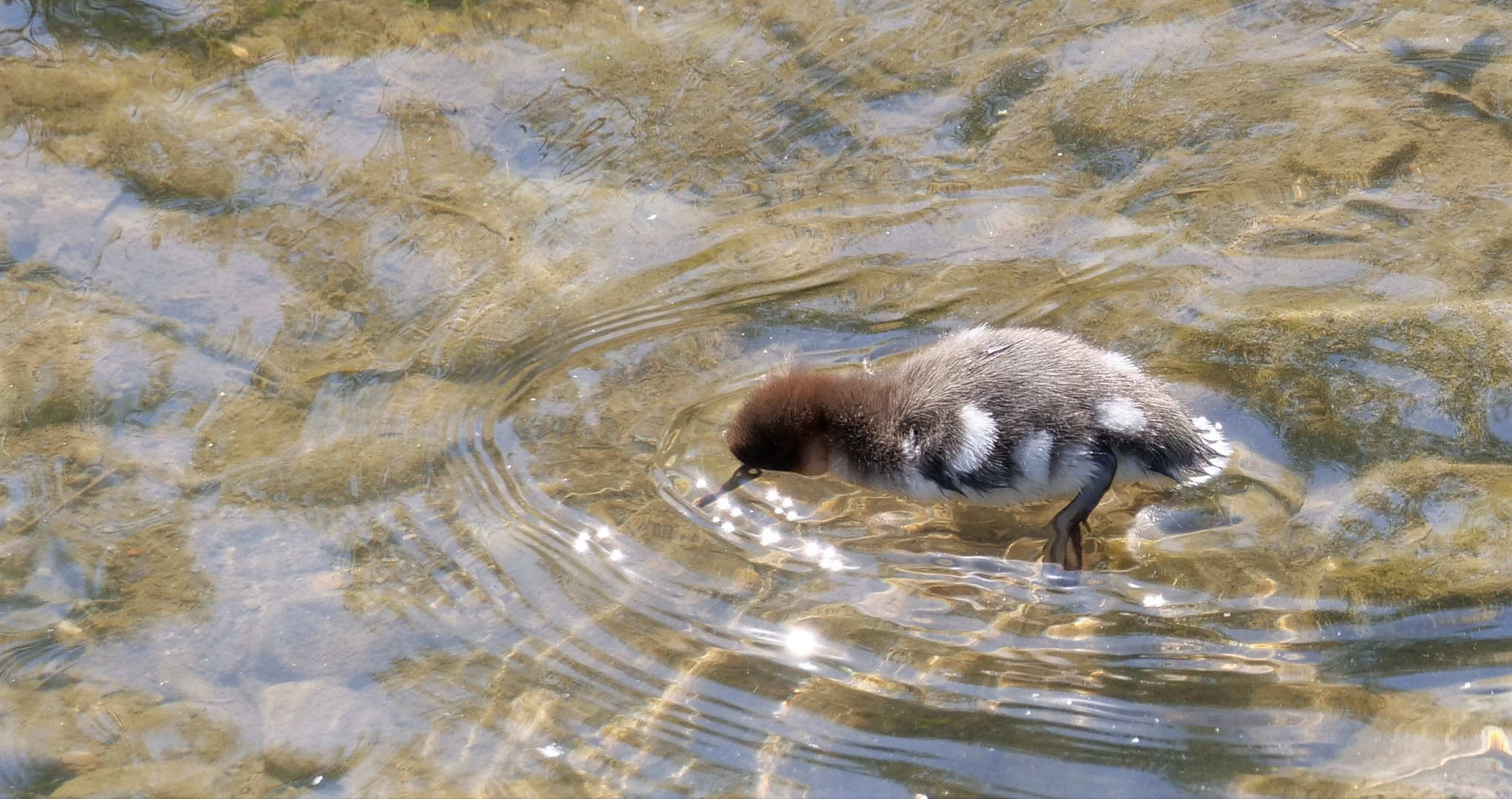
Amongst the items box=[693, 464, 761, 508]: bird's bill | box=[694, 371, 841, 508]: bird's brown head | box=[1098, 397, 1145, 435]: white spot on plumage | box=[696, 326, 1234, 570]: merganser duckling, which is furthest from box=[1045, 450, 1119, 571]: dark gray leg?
box=[693, 464, 761, 508]: bird's bill

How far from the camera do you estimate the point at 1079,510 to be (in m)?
3.91

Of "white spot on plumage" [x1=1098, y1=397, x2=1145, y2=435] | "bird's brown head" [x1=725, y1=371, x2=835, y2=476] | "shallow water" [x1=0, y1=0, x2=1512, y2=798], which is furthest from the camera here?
"bird's brown head" [x1=725, y1=371, x2=835, y2=476]

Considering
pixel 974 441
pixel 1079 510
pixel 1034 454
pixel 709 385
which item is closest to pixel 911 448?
pixel 974 441

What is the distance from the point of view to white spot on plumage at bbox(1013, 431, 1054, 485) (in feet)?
12.8

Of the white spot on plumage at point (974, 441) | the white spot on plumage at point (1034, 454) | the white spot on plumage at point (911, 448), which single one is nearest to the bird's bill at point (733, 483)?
the white spot on plumage at point (911, 448)

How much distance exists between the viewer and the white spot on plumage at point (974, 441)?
3928mm

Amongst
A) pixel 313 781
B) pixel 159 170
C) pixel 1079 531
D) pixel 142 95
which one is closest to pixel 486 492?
pixel 313 781

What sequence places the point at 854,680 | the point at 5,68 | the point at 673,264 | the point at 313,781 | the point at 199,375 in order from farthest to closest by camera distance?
the point at 5,68, the point at 673,264, the point at 199,375, the point at 854,680, the point at 313,781

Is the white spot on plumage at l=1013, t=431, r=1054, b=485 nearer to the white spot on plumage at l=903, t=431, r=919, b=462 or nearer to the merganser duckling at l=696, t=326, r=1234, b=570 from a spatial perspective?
the merganser duckling at l=696, t=326, r=1234, b=570

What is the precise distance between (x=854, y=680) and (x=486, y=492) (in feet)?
4.39

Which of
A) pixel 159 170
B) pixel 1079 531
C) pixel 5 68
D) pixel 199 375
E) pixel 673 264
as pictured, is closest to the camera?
pixel 1079 531

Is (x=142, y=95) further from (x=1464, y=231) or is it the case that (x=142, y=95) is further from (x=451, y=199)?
(x=1464, y=231)

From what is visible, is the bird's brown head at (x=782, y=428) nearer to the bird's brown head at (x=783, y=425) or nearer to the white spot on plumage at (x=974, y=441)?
the bird's brown head at (x=783, y=425)

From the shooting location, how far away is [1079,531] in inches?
155
